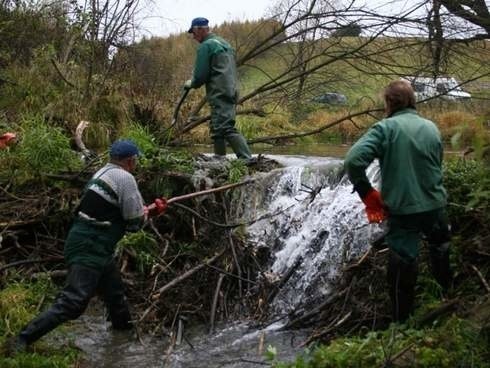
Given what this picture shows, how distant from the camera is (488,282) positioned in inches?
209

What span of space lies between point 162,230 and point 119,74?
5.42 m

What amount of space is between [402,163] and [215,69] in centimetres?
424

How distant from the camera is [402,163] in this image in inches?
195

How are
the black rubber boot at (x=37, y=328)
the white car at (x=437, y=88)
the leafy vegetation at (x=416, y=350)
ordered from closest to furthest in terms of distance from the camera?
the leafy vegetation at (x=416, y=350) < the black rubber boot at (x=37, y=328) < the white car at (x=437, y=88)

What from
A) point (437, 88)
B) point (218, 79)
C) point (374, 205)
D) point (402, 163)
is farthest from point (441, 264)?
Answer: point (437, 88)

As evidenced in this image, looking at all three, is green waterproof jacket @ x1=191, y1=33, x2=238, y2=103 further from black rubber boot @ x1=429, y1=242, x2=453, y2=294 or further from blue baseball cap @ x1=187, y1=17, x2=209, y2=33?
black rubber boot @ x1=429, y1=242, x2=453, y2=294

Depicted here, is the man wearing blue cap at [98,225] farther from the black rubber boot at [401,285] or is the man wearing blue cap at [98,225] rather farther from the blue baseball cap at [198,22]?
the blue baseball cap at [198,22]

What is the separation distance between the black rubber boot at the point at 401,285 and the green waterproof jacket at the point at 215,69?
423cm

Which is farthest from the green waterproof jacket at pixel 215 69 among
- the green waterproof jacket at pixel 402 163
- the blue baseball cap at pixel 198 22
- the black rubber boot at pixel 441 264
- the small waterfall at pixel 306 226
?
the black rubber boot at pixel 441 264

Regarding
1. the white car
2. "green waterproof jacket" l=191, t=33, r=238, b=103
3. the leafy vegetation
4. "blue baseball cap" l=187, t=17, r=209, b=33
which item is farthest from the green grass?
the white car

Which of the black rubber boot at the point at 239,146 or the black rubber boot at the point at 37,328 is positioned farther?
the black rubber boot at the point at 239,146

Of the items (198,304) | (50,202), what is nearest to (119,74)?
(50,202)

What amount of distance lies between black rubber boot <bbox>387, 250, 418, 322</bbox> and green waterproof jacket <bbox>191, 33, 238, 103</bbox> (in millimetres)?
4233

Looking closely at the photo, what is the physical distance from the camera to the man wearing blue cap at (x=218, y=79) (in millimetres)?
8672
